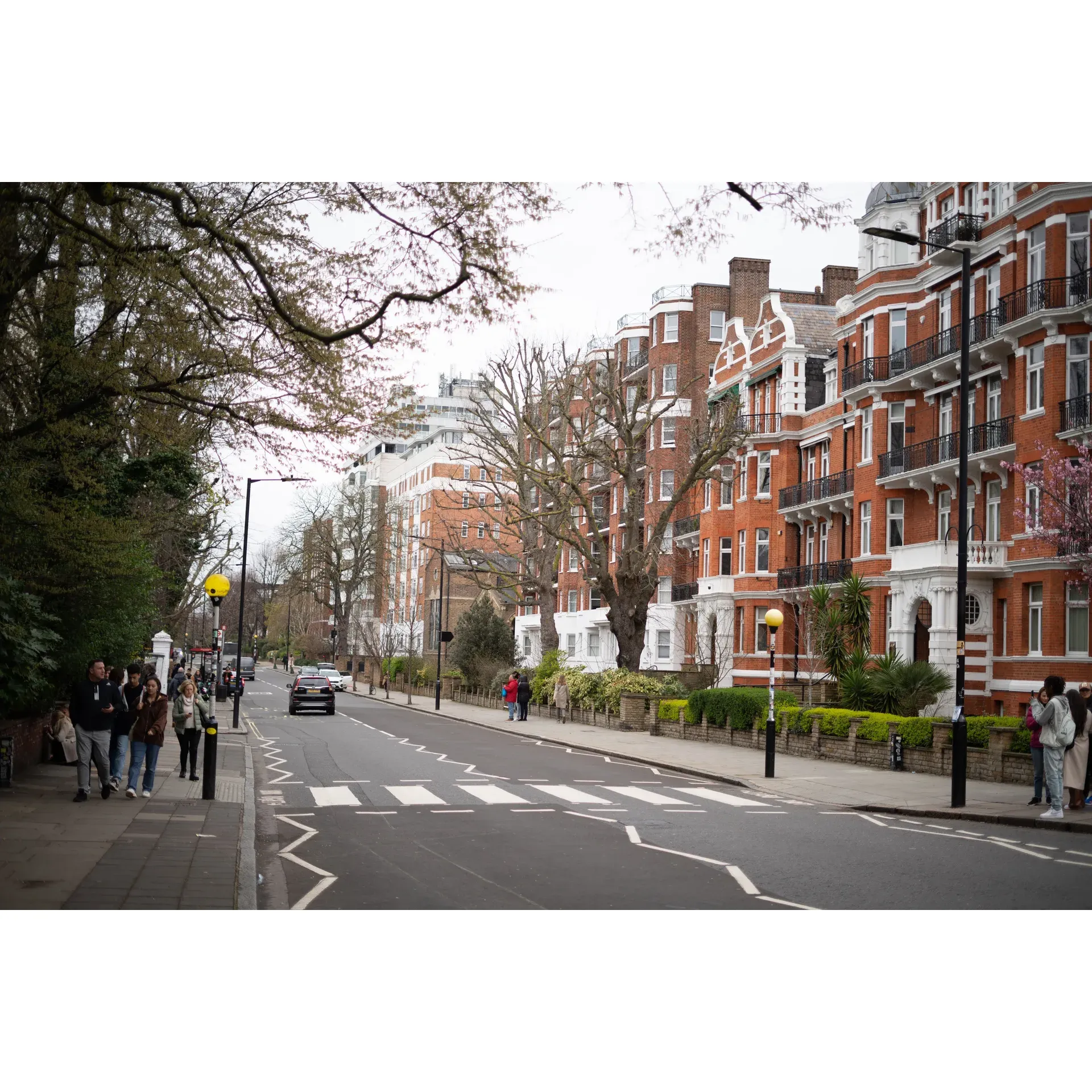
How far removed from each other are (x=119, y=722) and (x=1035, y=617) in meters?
23.3

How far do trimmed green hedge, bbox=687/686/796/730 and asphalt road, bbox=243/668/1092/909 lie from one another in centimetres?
766

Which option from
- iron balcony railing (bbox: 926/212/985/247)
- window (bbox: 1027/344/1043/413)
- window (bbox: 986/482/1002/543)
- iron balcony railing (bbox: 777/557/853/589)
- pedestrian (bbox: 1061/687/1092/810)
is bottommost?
pedestrian (bbox: 1061/687/1092/810)

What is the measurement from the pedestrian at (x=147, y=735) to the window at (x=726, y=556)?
38673 mm

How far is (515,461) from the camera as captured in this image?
43.5 metres

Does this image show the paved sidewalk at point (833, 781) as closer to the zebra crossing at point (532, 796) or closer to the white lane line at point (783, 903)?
the zebra crossing at point (532, 796)

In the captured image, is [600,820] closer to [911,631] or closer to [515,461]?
[911,631]

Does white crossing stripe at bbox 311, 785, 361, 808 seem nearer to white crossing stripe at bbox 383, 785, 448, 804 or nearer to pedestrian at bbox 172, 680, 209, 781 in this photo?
white crossing stripe at bbox 383, 785, 448, 804

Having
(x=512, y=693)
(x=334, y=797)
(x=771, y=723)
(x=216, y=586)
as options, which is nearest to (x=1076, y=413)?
(x=771, y=723)

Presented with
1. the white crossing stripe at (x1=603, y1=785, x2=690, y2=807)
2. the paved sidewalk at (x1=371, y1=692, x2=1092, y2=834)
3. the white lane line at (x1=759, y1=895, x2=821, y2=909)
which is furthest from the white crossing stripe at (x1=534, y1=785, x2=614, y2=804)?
the white lane line at (x1=759, y1=895, x2=821, y2=909)

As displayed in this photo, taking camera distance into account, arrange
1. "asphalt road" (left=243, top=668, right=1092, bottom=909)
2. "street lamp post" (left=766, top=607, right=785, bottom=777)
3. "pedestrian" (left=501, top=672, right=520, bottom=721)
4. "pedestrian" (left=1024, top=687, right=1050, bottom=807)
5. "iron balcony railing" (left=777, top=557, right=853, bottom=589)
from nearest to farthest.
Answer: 1. "asphalt road" (left=243, top=668, right=1092, bottom=909)
2. "pedestrian" (left=1024, top=687, right=1050, bottom=807)
3. "street lamp post" (left=766, top=607, right=785, bottom=777)
4. "iron balcony railing" (left=777, top=557, right=853, bottom=589)
5. "pedestrian" (left=501, top=672, right=520, bottom=721)

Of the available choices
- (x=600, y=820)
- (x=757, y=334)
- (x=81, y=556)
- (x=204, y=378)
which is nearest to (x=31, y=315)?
(x=81, y=556)

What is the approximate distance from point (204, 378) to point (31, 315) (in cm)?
623

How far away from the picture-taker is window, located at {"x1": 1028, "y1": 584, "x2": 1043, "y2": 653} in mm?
31531

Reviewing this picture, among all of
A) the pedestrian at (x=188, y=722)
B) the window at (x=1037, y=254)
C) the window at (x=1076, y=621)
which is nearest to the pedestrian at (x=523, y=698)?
the window at (x=1076, y=621)
